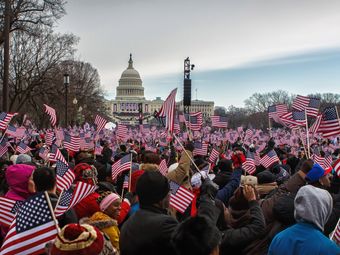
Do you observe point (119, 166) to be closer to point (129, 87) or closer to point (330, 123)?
point (330, 123)

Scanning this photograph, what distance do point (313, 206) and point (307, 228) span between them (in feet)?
0.50

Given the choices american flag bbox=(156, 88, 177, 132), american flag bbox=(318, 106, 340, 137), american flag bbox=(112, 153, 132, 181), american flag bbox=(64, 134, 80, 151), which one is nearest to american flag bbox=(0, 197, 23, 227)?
american flag bbox=(112, 153, 132, 181)

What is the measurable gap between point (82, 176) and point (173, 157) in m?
7.69

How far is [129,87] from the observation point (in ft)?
530

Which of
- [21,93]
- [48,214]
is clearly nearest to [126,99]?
[21,93]

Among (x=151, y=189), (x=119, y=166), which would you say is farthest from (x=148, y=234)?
(x=119, y=166)

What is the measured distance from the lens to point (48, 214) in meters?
3.79

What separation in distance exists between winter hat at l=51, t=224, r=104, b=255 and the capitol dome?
513ft

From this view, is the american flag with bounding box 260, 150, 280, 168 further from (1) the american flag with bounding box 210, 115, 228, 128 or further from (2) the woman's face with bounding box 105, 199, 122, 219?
(1) the american flag with bounding box 210, 115, 228, 128

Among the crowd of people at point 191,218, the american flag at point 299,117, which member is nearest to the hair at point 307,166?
the crowd of people at point 191,218

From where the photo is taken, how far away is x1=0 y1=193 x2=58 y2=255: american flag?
3703 millimetres

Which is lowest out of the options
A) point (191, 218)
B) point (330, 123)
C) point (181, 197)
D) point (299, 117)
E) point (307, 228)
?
point (181, 197)

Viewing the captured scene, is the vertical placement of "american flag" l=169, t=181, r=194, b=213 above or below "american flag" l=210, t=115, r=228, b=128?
below

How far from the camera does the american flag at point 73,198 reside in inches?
177
